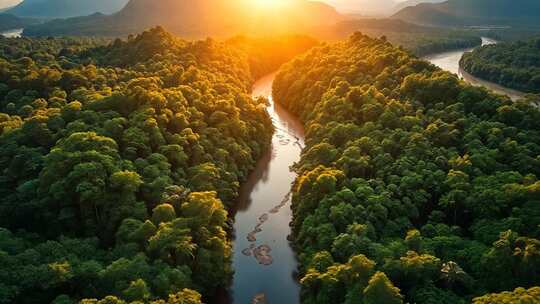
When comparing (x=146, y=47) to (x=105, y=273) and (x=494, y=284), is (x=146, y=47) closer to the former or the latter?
(x=105, y=273)

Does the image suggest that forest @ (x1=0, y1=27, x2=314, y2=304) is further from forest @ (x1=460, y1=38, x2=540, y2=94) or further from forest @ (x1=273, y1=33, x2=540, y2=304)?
forest @ (x1=460, y1=38, x2=540, y2=94)

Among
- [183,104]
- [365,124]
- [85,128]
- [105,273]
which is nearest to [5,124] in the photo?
[85,128]

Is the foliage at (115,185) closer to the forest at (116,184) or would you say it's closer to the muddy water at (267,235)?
the forest at (116,184)

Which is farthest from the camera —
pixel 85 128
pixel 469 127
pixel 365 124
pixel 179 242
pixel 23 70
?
pixel 23 70

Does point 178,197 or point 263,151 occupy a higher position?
point 178,197

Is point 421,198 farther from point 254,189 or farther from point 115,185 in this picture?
point 115,185

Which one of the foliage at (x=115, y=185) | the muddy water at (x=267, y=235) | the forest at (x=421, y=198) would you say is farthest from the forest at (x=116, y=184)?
the forest at (x=421, y=198)

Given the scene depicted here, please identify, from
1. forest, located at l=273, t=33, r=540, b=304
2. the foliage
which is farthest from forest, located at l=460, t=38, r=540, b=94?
the foliage
